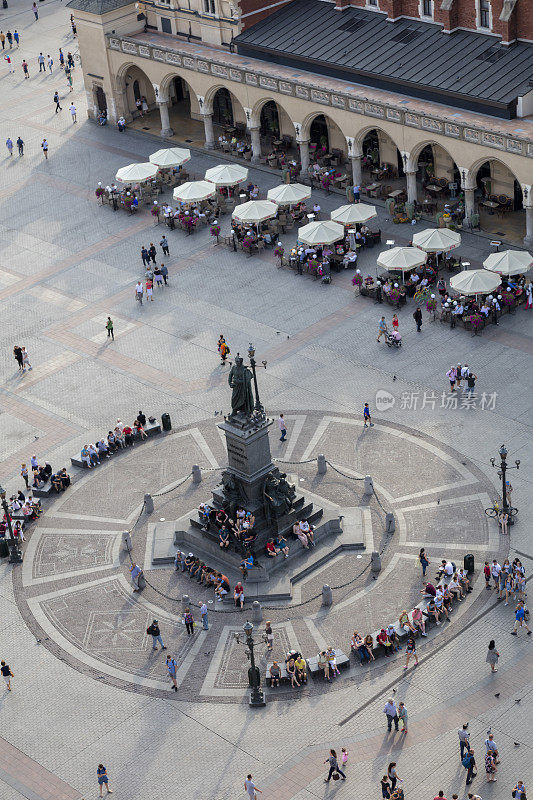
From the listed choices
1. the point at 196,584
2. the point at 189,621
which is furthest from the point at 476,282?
the point at 189,621

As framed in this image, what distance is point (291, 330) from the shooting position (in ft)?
237

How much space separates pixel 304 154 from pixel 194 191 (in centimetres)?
874

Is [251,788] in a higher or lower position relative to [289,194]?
lower

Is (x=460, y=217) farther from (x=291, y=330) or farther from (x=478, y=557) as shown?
(x=478, y=557)

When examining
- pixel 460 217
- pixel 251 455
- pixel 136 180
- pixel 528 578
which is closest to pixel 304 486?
pixel 251 455

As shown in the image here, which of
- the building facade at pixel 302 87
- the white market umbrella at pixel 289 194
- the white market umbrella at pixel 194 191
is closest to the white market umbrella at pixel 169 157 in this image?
the white market umbrella at pixel 194 191

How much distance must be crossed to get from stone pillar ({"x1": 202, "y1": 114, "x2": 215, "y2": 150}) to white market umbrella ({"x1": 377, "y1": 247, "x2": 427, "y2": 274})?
24.9 meters

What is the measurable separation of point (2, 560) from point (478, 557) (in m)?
20.6

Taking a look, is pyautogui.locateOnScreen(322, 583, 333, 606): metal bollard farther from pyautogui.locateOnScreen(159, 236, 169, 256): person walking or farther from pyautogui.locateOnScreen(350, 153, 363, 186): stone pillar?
pyautogui.locateOnScreen(350, 153, 363, 186): stone pillar

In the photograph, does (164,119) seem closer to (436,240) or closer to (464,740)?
(436,240)

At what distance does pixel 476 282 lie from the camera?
6981 centimetres

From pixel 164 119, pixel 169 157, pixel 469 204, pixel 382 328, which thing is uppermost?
pixel 469 204

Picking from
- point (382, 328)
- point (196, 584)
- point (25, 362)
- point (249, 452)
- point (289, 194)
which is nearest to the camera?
point (249, 452)

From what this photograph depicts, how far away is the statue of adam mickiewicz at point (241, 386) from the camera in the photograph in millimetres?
52625
